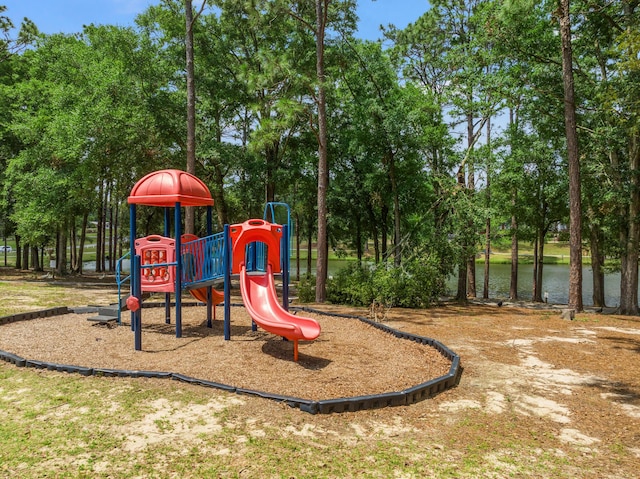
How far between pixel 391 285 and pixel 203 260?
743 cm

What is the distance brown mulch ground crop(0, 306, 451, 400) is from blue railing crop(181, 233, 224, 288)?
49.0 inches

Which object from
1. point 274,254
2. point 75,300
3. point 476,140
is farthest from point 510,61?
point 75,300

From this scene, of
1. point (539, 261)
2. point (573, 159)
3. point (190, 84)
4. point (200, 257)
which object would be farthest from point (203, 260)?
point (539, 261)

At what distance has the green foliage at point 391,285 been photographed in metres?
15.0

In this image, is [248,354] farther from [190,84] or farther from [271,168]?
[271,168]

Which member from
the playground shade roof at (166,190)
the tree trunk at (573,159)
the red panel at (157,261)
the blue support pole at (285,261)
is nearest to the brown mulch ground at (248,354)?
the blue support pole at (285,261)

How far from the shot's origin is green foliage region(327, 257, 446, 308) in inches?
591

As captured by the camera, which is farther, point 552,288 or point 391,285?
point 552,288

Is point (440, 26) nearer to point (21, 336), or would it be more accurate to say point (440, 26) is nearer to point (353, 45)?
point (353, 45)

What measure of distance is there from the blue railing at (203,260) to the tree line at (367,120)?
21.3 ft

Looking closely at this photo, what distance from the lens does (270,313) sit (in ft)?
26.8

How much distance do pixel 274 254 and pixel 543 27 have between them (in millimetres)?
14493

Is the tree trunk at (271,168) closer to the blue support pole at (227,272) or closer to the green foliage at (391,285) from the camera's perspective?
the green foliage at (391,285)

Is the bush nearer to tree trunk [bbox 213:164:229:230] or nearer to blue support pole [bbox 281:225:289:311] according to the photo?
blue support pole [bbox 281:225:289:311]
